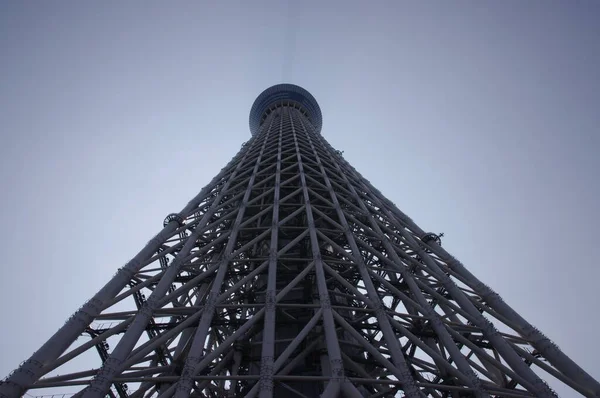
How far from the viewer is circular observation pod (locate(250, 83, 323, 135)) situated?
5741 cm

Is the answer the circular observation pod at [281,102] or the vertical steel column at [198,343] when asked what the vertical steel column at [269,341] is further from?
the circular observation pod at [281,102]

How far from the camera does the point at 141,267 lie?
14.9m

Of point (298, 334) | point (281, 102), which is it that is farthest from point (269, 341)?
point (281, 102)

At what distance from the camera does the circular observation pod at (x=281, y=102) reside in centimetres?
5741

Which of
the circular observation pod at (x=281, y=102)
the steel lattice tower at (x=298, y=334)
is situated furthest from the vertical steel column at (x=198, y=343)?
the circular observation pod at (x=281, y=102)

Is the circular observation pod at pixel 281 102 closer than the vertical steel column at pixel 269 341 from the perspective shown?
No

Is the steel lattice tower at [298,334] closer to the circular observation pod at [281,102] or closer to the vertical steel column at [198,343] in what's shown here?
the vertical steel column at [198,343]

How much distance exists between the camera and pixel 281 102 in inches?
2237

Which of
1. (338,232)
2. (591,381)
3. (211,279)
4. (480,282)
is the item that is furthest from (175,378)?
(480,282)

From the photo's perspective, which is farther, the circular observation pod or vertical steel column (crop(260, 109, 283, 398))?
the circular observation pod

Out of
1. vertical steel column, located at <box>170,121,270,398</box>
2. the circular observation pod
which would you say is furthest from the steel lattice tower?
the circular observation pod

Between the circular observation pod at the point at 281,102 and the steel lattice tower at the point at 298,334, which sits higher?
the circular observation pod at the point at 281,102

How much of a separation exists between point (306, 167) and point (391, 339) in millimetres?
17211

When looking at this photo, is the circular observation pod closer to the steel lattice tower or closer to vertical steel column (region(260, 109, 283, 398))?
the steel lattice tower
